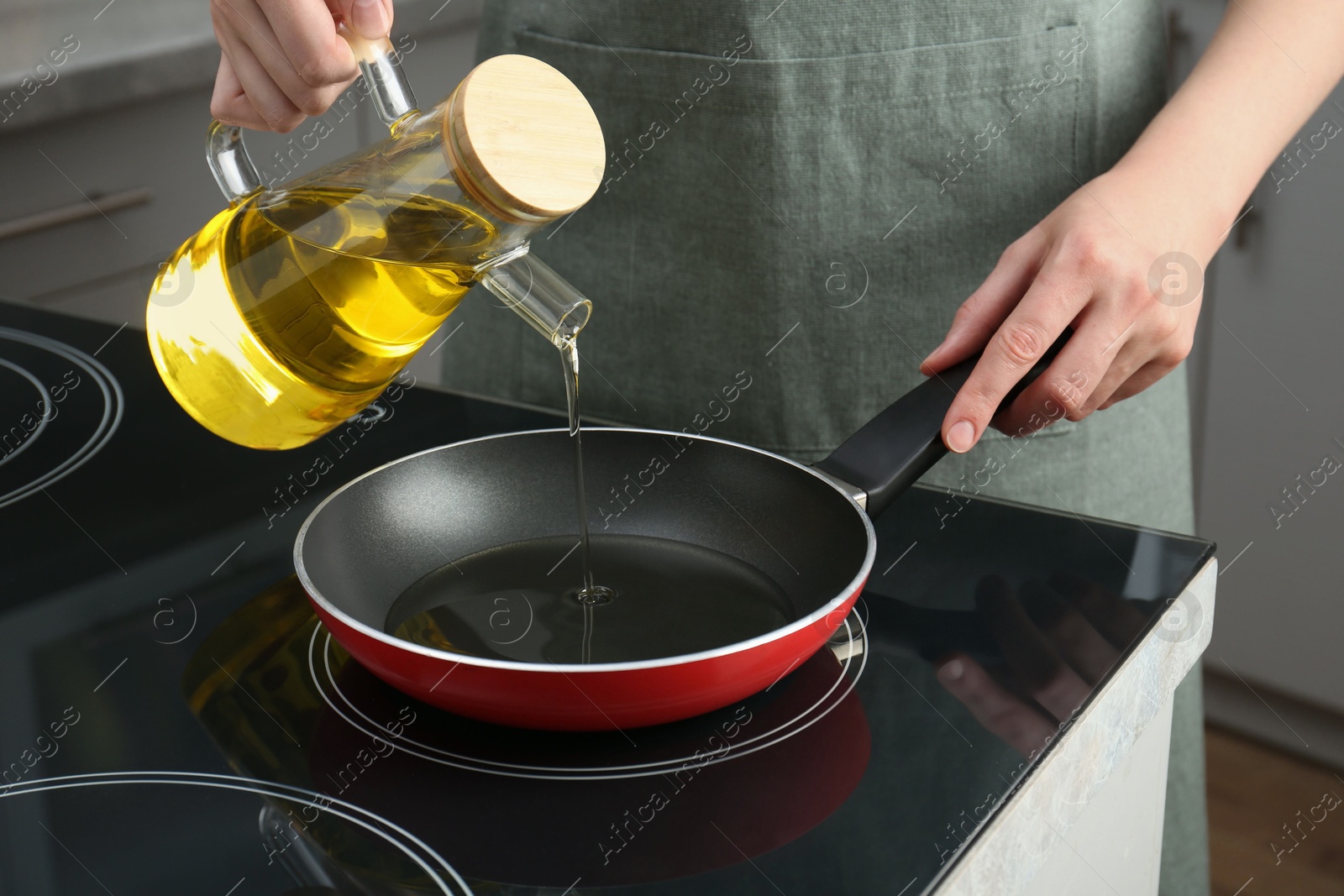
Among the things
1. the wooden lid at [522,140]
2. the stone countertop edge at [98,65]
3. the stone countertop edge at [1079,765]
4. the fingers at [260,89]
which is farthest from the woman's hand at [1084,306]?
the stone countertop edge at [98,65]

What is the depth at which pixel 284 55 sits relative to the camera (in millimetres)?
526

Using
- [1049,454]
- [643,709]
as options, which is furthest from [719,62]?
[643,709]

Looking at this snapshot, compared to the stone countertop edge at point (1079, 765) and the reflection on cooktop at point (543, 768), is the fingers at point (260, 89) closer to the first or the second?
the reflection on cooktop at point (543, 768)

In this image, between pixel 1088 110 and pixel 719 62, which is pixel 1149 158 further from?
pixel 719 62

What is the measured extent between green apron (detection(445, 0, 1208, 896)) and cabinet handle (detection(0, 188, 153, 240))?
2.52 ft

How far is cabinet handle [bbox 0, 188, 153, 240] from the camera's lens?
1386 millimetres

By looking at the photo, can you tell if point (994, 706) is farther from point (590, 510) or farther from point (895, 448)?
point (590, 510)

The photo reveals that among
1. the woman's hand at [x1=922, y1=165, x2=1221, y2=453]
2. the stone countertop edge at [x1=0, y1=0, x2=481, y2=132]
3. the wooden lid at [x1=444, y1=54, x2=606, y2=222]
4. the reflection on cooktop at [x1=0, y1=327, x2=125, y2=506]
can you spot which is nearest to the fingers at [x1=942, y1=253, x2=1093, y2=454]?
the woman's hand at [x1=922, y1=165, x2=1221, y2=453]

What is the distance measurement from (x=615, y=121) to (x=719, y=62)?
9 centimetres

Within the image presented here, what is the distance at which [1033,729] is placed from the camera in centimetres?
46

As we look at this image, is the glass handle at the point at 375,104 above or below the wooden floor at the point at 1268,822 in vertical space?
above

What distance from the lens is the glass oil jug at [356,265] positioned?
0.43 metres

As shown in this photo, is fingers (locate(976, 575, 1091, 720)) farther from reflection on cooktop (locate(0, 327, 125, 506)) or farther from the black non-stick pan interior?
reflection on cooktop (locate(0, 327, 125, 506))

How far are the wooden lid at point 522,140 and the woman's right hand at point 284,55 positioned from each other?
0.35 feet
